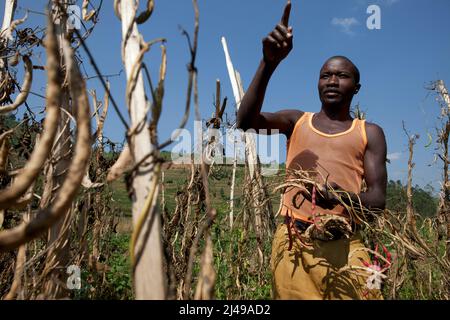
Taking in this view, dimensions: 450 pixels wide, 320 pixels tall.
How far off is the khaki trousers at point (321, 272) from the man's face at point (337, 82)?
655mm

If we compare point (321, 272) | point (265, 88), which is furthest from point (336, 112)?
point (321, 272)

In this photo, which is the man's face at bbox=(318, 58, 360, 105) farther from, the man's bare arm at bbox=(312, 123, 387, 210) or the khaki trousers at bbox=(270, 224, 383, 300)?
the khaki trousers at bbox=(270, 224, 383, 300)

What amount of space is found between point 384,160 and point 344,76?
0.44 m

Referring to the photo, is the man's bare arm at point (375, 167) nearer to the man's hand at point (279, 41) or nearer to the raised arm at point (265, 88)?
the raised arm at point (265, 88)

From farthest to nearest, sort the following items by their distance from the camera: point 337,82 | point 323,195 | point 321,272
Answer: point 337,82 → point 321,272 → point 323,195

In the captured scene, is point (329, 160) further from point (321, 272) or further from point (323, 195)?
point (321, 272)

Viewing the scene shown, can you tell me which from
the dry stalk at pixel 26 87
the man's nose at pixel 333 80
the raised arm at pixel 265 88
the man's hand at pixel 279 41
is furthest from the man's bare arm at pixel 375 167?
the dry stalk at pixel 26 87

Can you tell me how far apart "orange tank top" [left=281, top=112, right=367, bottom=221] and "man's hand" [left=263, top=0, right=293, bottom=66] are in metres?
0.50

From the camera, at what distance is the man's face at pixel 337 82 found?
1.75m

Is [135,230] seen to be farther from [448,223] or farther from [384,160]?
[448,223]

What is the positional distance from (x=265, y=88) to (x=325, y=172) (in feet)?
1.57

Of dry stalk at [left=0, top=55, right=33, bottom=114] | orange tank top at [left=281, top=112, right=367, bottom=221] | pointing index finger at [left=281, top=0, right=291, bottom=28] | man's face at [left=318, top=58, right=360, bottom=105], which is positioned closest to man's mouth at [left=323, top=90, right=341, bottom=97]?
man's face at [left=318, top=58, right=360, bottom=105]

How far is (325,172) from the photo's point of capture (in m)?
1.65
